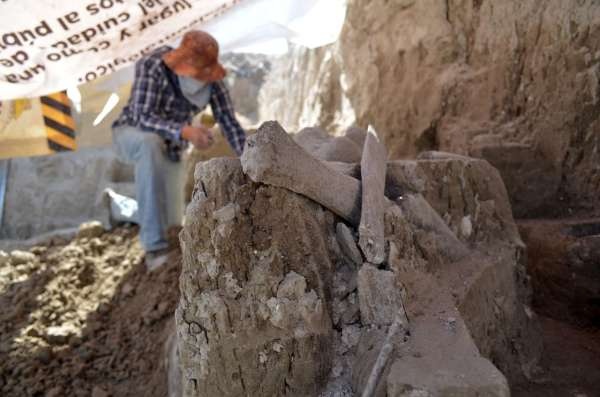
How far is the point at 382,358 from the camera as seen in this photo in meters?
1.09

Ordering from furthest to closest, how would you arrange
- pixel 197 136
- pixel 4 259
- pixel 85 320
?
1. pixel 4 259
2. pixel 197 136
3. pixel 85 320

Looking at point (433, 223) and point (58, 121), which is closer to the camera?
point (433, 223)

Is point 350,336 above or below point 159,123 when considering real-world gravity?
below

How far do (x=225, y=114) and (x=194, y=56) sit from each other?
49cm

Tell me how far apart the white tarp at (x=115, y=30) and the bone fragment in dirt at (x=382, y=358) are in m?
2.26

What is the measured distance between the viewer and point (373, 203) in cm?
140

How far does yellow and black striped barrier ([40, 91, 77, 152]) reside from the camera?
3.19 m

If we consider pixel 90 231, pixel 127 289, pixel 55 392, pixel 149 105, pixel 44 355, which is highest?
pixel 149 105

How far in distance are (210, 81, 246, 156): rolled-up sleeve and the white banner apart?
0.41 meters

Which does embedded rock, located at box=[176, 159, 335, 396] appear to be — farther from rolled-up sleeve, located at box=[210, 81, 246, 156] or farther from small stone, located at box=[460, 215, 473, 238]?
rolled-up sleeve, located at box=[210, 81, 246, 156]

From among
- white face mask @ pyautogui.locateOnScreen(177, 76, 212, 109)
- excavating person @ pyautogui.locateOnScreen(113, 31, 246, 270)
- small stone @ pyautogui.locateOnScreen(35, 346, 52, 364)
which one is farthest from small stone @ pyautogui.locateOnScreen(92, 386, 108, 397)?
white face mask @ pyautogui.locateOnScreen(177, 76, 212, 109)

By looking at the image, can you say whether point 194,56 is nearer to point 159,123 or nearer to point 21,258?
point 159,123

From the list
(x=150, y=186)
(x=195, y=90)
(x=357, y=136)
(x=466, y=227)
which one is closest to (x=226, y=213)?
(x=357, y=136)

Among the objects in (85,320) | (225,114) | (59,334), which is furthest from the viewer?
(225,114)
